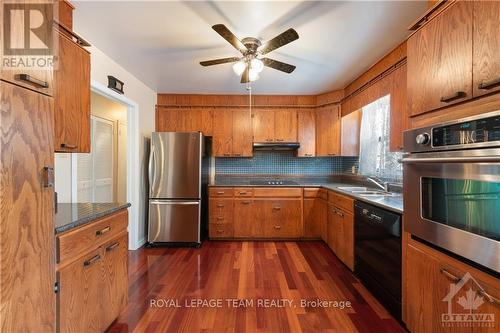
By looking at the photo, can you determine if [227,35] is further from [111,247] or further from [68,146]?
[111,247]

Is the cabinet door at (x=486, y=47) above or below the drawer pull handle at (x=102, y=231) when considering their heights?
above

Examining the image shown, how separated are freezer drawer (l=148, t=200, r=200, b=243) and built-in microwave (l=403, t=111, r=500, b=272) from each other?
8.76 ft

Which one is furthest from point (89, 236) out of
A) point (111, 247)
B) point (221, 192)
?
point (221, 192)

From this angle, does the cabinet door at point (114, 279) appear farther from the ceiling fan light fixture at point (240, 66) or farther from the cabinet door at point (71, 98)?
the ceiling fan light fixture at point (240, 66)

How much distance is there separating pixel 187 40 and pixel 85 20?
79 cm

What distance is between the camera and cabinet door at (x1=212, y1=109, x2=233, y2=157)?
4004mm

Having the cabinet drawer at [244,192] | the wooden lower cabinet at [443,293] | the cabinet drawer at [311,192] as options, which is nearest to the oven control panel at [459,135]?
the wooden lower cabinet at [443,293]

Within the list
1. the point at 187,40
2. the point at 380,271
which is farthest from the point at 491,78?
the point at 187,40

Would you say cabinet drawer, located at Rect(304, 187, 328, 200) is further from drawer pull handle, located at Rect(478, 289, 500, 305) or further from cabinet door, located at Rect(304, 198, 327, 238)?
drawer pull handle, located at Rect(478, 289, 500, 305)

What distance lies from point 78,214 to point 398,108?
269cm

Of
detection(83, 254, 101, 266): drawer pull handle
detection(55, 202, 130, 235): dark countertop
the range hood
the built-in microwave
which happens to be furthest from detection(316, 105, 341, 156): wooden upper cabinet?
detection(83, 254, 101, 266): drawer pull handle

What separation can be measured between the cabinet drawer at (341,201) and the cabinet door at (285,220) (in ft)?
1.97

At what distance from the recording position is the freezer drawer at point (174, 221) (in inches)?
136

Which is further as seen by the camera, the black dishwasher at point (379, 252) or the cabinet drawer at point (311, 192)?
the cabinet drawer at point (311, 192)
